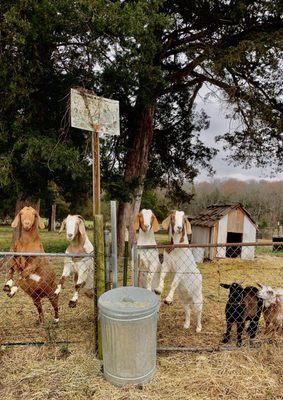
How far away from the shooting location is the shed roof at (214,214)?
544 inches

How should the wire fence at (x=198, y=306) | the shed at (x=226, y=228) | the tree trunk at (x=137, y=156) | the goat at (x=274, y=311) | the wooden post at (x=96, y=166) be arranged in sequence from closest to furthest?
the wooden post at (x=96, y=166) → the wire fence at (x=198, y=306) → the goat at (x=274, y=311) → the tree trunk at (x=137, y=156) → the shed at (x=226, y=228)

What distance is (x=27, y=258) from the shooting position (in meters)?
4.58

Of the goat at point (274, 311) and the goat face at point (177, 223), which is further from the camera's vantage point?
the goat at point (274, 311)

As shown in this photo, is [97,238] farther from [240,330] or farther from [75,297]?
[240,330]

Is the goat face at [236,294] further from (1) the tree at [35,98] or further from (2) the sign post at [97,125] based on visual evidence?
(1) the tree at [35,98]

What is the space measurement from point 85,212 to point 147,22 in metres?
24.7

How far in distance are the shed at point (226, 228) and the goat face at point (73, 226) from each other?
938 cm

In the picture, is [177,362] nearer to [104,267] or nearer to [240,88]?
[104,267]

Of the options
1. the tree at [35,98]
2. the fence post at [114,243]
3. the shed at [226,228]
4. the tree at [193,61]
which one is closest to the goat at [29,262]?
the fence post at [114,243]

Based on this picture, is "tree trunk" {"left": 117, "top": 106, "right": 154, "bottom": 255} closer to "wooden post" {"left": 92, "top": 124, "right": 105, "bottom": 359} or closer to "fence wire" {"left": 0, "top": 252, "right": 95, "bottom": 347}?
"fence wire" {"left": 0, "top": 252, "right": 95, "bottom": 347}

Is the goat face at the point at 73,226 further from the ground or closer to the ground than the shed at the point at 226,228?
further from the ground

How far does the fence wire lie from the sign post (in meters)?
0.23

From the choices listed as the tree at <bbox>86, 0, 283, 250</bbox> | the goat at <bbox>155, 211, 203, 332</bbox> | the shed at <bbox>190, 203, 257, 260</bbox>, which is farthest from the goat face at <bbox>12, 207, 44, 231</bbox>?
the shed at <bbox>190, 203, 257, 260</bbox>

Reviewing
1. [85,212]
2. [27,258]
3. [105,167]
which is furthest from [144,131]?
[85,212]
